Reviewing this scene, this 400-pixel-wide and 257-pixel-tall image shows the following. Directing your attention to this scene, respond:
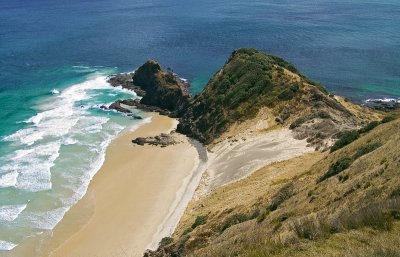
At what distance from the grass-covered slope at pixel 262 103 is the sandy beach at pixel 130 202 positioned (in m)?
5.02

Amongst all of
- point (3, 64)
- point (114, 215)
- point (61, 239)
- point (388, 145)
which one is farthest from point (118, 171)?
point (3, 64)

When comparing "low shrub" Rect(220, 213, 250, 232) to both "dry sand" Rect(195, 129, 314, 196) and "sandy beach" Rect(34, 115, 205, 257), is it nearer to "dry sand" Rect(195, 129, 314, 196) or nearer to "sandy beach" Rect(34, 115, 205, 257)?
"sandy beach" Rect(34, 115, 205, 257)

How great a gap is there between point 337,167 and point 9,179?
37.9 metres

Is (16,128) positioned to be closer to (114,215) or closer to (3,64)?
(114,215)

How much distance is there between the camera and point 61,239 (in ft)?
137

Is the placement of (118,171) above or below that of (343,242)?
below

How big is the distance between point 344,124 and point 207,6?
130152 mm

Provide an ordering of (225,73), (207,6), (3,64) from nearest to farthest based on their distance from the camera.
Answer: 1. (225,73)
2. (3,64)
3. (207,6)

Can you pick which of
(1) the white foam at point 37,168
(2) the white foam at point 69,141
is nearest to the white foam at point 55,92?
(2) the white foam at point 69,141

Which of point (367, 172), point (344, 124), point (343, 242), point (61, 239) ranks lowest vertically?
point (61, 239)

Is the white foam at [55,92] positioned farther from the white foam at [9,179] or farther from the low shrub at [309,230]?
the low shrub at [309,230]

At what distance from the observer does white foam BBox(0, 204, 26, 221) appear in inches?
1785

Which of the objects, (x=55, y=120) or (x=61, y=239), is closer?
(x=61, y=239)

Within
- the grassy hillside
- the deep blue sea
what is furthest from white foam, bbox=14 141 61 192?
the grassy hillside
